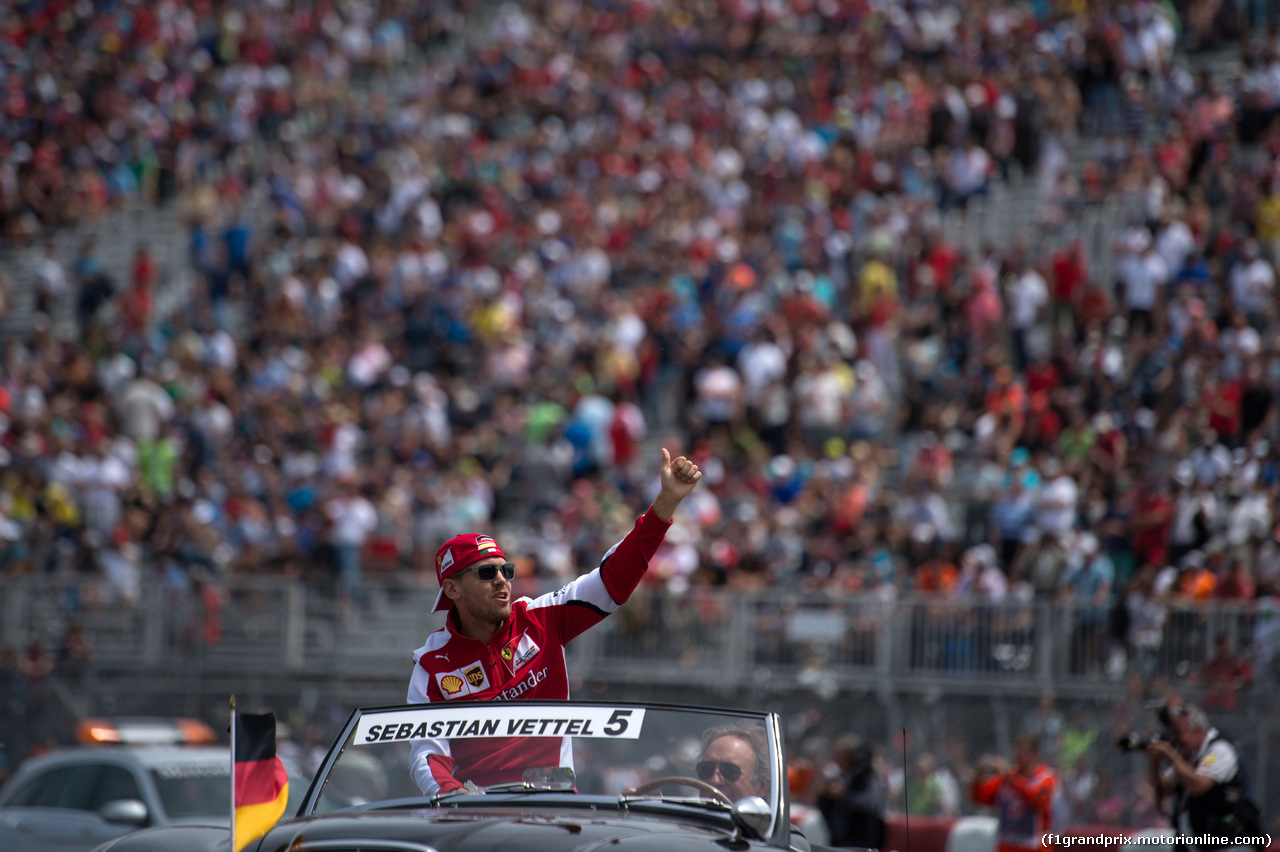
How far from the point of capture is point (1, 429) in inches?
822

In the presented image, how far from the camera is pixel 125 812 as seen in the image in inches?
424

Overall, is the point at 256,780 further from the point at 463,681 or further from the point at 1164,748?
the point at 1164,748

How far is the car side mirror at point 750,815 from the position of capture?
518cm

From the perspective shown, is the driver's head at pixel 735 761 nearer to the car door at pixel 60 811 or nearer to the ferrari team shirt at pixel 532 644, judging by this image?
the ferrari team shirt at pixel 532 644

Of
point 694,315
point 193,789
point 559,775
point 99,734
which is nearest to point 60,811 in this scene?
point 193,789

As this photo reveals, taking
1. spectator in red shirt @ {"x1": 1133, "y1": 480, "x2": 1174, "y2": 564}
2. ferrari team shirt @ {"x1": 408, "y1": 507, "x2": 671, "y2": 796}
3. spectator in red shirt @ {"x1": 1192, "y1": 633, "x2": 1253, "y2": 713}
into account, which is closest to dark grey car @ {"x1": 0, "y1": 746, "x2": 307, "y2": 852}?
ferrari team shirt @ {"x1": 408, "y1": 507, "x2": 671, "y2": 796}

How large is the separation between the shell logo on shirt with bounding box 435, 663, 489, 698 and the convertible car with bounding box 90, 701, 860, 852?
1.25ft

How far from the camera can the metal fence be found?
1341cm

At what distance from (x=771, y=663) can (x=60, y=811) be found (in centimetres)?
620

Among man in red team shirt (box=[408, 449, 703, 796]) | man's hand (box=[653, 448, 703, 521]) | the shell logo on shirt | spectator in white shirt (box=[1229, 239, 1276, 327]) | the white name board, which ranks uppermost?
spectator in white shirt (box=[1229, 239, 1276, 327])

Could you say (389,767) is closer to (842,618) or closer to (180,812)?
(180,812)

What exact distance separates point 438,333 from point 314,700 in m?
5.53

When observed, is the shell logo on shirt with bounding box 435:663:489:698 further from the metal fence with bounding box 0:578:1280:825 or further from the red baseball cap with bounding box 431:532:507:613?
the metal fence with bounding box 0:578:1280:825

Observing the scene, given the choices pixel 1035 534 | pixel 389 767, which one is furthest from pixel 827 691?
pixel 389 767
